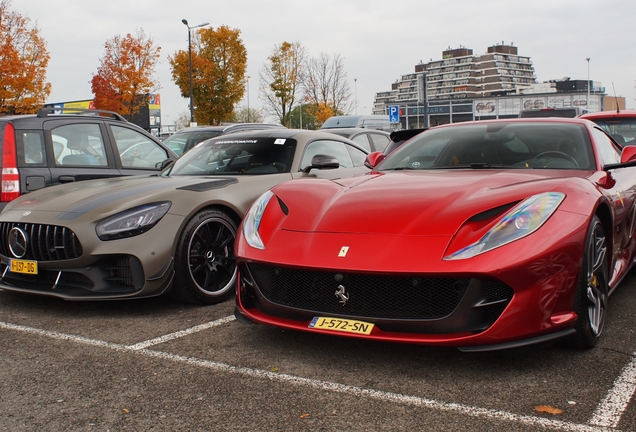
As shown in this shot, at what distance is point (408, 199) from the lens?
12.5 feet

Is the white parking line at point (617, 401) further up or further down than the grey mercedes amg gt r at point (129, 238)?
further down

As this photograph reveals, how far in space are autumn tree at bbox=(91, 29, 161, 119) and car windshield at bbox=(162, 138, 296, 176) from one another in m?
37.6

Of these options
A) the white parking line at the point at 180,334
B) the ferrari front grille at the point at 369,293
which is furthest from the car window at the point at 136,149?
the ferrari front grille at the point at 369,293

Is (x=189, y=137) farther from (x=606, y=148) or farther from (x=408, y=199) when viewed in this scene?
(x=408, y=199)

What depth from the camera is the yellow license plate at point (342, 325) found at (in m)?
3.38

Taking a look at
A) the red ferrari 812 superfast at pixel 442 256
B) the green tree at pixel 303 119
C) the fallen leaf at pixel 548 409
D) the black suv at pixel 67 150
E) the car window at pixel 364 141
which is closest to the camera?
the fallen leaf at pixel 548 409

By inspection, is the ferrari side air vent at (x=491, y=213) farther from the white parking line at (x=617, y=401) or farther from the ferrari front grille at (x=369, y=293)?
the white parking line at (x=617, y=401)

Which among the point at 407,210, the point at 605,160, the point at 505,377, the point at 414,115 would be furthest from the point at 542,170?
the point at 414,115

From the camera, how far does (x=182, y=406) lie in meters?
3.01

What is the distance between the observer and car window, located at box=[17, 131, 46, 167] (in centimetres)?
647

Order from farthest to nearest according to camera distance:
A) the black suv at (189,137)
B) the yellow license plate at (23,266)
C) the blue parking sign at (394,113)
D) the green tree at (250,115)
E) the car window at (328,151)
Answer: the green tree at (250,115) → the blue parking sign at (394,113) → the black suv at (189,137) → the car window at (328,151) → the yellow license plate at (23,266)

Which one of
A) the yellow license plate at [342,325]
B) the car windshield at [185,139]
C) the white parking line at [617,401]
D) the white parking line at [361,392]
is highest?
the car windshield at [185,139]

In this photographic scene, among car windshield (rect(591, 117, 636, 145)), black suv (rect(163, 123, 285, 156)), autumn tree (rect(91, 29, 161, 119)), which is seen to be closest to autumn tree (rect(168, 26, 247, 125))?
autumn tree (rect(91, 29, 161, 119))

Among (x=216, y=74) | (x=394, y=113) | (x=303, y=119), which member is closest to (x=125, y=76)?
(x=216, y=74)
